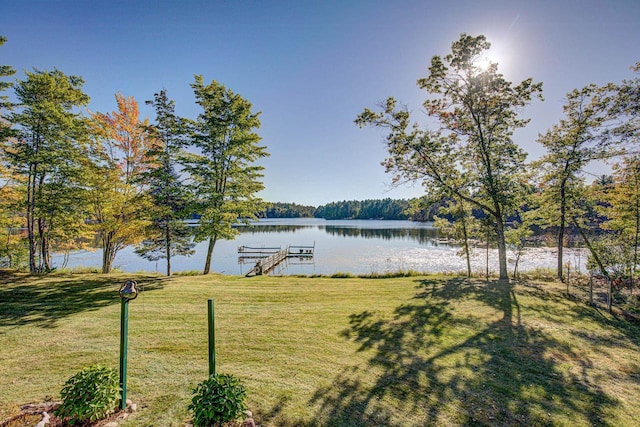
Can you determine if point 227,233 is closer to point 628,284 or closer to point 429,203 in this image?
point 429,203

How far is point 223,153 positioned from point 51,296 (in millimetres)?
8167

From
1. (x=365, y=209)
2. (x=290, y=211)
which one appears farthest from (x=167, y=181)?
(x=290, y=211)

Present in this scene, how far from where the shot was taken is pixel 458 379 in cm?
427

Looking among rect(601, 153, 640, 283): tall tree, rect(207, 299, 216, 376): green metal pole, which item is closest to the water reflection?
rect(601, 153, 640, 283): tall tree

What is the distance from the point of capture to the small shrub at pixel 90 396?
9.23 feet

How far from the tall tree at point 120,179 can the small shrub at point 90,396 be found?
454 inches

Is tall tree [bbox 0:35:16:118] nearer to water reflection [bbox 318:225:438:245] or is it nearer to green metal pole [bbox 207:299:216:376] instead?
green metal pole [bbox 207:299:216:376]

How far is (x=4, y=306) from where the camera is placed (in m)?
7.12

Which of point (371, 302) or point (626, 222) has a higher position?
point (626, 222)

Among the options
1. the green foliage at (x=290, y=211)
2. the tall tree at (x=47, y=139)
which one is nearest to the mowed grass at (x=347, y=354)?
the tall tree at (x=47, y=139)

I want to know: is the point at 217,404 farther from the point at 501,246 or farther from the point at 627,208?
the point at 627,208

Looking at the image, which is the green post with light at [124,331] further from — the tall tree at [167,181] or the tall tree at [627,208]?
the tall tree at [627,208]

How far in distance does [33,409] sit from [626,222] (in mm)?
19323

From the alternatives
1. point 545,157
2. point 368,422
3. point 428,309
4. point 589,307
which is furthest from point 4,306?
point 545,157
